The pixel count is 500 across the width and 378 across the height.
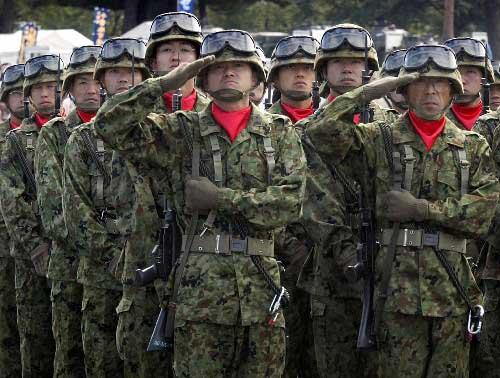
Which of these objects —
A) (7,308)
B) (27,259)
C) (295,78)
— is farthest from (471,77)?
(7,308)

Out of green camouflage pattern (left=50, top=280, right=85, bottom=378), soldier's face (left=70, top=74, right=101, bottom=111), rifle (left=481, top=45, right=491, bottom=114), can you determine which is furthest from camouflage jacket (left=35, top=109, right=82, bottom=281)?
rifle (left=481, top=45, right=491, bottom=114)

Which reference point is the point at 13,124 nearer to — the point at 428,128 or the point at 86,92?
the point at 86,92

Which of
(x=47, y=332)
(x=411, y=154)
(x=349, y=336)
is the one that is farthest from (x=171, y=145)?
(x=47, y=332)

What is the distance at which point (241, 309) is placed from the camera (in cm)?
857

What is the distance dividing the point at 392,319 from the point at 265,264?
2.91 ft

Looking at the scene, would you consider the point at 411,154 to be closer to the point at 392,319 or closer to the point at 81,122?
the point at 392,319

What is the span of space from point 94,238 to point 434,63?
2.87m

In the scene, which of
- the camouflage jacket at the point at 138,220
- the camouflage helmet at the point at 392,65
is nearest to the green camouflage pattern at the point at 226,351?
the camouflage jacket at the point at 138,220

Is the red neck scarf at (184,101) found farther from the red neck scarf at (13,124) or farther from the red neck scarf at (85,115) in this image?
the red neck scarf at (13,124)

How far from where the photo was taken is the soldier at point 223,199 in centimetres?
855

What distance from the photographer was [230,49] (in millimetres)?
8836

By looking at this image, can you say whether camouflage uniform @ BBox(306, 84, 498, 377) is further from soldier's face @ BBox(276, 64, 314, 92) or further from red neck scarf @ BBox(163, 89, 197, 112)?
soldier's face @ BBox(276, 64, 314, 92)

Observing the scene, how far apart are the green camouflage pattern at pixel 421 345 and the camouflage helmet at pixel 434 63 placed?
1.48m

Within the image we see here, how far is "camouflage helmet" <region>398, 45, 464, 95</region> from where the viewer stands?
29.6ft
